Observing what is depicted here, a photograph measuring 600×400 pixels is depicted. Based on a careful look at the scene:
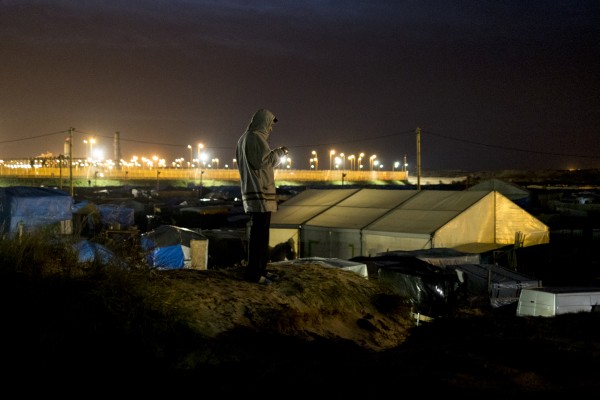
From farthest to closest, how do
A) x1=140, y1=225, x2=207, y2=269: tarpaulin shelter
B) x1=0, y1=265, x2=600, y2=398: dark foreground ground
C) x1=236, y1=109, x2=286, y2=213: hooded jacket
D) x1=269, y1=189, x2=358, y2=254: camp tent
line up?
1. x1=269, y1=189, x2=358, y2=254: camp tent
2. x1=140, y1=225, x2=207, y2=269: tarpaulin shelter
3. x1=236, y1=109, x2=286, y2=213: hooded jacket
4. x1=0, y1=265, x2=600, y2=398: dark foreground ground

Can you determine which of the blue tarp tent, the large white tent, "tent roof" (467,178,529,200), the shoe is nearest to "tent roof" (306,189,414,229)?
the large white tent

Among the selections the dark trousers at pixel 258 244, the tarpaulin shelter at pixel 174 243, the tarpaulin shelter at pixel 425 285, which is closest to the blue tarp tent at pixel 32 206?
the tarpaulin shelter at pixel 174 243

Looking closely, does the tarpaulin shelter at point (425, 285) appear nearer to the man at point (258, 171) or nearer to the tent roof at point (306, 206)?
the man at point (258, 171)

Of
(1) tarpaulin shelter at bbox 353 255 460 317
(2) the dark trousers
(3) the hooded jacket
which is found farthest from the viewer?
(1) tarpaulin shelter at bbox 353 255 460 317

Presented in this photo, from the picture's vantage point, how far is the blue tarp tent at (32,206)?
38.3 ft

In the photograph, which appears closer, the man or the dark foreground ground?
the dark foreground ground

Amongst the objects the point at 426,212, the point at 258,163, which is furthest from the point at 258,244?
the point at 426,212

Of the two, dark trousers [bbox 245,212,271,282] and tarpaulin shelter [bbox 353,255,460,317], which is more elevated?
dark trousers [bbox 245,212,271,282]

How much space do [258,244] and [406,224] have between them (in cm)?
1104

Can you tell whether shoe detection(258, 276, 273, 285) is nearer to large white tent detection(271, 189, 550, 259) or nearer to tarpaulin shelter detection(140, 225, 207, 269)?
tarpaulin shelter detection(140, 225, 207, 269)

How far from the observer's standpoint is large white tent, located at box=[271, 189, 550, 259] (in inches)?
660

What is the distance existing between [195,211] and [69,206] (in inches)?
706

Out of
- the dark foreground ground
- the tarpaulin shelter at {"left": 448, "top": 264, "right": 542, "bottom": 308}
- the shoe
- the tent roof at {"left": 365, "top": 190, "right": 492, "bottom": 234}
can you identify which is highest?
the tent roof at {"left": 365, "top": 190, "right": 492, "bottom": 234}

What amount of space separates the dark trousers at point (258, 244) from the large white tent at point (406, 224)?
10019mm
